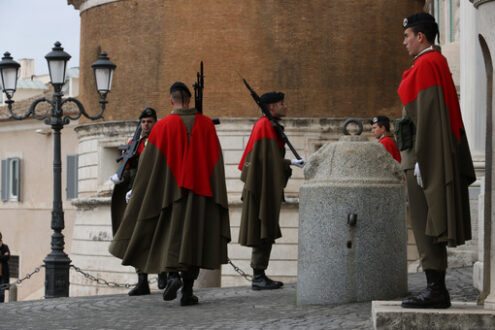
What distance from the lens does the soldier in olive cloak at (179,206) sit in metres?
10.1

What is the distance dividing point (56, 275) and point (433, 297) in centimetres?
912

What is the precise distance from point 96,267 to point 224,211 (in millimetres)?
20457

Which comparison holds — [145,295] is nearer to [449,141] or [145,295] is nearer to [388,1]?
[449,141]

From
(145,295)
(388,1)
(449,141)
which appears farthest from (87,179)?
(449,141)

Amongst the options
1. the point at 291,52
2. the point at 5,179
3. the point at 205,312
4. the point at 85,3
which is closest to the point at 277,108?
the point at 205,312

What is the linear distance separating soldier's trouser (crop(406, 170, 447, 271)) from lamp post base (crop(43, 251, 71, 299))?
8.74 meters

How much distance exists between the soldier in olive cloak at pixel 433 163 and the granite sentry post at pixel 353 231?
1385 mm

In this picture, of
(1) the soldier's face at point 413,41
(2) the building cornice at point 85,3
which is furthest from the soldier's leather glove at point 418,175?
(2) the building cornice at point 85,3

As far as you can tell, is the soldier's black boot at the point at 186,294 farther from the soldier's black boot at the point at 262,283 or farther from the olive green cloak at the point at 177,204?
the soldier's black boot at the point at 262,283

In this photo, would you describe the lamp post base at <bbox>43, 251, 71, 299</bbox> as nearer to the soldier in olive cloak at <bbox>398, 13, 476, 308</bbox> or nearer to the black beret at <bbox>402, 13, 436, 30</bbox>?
the soldier in olive cloak at <bbox>398, 13, 476, 308</bbox>

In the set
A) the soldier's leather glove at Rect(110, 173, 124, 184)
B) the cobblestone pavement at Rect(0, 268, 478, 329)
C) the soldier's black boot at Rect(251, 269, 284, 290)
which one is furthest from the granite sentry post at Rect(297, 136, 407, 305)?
the soldier's leather glove at Rect(110, 173, 124, 184)

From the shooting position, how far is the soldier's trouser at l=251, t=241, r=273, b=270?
12.0m

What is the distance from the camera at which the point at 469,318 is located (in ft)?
23.0

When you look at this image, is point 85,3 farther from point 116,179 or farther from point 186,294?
point 186,294
